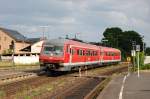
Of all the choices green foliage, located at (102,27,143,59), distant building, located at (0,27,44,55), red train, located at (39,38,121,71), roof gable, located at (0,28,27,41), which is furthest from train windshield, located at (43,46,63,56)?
green foliage, located at (102,27,143,59)

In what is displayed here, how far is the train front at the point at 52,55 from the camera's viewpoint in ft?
124

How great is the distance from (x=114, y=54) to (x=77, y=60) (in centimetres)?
3347

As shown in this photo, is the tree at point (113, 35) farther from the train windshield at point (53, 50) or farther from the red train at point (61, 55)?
the train windshield at point (53, 50)

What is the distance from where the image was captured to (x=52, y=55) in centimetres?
3800

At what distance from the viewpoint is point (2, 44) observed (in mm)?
125875

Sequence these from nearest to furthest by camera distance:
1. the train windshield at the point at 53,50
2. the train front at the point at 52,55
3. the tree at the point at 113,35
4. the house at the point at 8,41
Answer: the train front at the point at 52,55, the train windshield at the point at 53,50, the house at the point at 8,41, the tree at the point at 113,35

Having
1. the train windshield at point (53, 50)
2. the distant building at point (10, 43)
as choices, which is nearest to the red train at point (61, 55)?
the train windshield at point (53, 50)

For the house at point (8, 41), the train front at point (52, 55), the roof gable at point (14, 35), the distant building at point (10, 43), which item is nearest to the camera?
the train front at point (52, 55)

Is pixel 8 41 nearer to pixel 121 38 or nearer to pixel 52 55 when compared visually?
pixel 121 38

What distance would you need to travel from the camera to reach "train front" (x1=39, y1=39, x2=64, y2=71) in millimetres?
37656

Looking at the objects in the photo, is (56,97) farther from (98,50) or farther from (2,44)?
(2,44)

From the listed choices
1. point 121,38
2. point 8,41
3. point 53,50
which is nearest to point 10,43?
point 8,41

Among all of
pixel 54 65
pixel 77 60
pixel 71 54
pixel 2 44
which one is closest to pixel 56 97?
pixel 54 65

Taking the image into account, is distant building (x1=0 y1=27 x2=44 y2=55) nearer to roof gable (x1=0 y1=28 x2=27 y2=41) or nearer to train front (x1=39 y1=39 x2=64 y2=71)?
roof gable (x1=0 y1=28 x2=27 y2=41)
